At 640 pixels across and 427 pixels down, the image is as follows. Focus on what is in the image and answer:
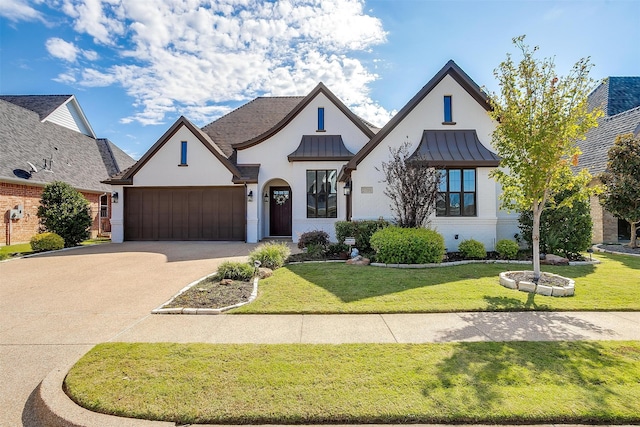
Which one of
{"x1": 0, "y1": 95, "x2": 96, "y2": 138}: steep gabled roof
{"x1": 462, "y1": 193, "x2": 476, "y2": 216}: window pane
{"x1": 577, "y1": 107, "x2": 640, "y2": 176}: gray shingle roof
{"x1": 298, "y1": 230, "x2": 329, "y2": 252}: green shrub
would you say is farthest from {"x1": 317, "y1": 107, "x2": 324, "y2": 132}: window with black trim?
{"x1": 0, "y1": 95, "x2": 96, "y2": 138}: steep gabled roof

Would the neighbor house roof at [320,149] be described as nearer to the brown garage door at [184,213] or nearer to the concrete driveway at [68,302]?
the brown garage door at [184,213]

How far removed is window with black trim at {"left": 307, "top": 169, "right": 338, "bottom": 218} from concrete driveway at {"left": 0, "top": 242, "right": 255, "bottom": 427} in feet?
16.4

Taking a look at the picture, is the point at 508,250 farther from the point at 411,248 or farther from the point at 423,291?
the point at 423,291

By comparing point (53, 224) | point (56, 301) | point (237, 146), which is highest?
point (237, 146)

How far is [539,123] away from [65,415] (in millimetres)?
9293

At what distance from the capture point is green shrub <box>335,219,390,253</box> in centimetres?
1139

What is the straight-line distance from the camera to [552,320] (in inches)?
203

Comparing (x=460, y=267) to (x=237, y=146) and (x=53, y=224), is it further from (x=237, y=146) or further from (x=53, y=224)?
(x=53, y=224)

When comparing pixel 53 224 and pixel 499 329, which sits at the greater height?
pixel 53 224

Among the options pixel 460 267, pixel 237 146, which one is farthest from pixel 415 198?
pixel 237 146

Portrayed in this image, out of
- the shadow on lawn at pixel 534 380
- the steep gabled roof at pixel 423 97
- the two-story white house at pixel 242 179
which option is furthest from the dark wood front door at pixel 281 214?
the shadow on lawn at pixel 534 380

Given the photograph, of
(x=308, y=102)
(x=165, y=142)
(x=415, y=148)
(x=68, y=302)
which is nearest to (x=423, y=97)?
(x=415, y=148)

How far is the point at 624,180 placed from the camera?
42.0 feet

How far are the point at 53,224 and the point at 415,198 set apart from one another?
15.6 metres
